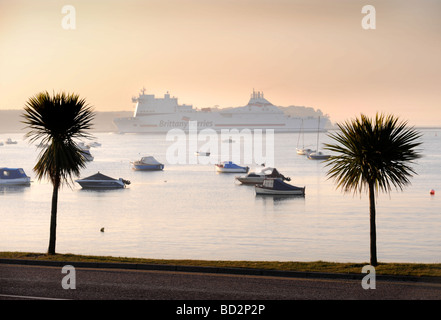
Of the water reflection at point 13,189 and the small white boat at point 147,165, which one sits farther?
the small white boat at point 147,165

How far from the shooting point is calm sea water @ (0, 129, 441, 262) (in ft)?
113

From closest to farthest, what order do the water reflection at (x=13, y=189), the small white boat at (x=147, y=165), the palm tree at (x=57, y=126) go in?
the palm tree at (x=57, y=126), the water reflection at (x=13, y=189), the small white boat at (x=147, y=165)

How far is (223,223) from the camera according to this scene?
4744cm

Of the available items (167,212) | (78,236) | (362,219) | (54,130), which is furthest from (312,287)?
(167,212)

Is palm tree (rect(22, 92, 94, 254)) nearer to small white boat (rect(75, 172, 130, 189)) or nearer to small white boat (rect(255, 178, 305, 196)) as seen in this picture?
small white boat (rect(255, 178, 305, 196))

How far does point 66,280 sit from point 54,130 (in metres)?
7.35

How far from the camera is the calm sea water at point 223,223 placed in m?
34.5

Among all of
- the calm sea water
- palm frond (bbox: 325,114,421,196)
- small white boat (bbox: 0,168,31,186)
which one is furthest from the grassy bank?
small white boat (bbox: 0,168,31,186)

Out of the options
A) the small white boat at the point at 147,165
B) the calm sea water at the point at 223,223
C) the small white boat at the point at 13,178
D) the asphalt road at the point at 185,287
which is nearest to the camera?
the asphalt road at the point at 185,287

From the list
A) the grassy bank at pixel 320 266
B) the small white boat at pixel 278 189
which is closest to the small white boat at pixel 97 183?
the small white boat at pixel 278 189

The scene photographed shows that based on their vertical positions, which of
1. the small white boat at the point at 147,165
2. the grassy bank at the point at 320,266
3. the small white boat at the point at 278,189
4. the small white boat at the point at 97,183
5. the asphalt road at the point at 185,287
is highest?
the small white boat at the point at 147,165

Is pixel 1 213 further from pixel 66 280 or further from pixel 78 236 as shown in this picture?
pixel 66 280

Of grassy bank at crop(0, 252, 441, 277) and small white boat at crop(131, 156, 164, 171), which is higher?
small white boat at crop(131, 156, 164, 171)

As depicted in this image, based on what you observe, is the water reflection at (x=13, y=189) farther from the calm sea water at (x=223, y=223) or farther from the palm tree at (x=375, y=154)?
the palm tree at (x=375, y=154)
